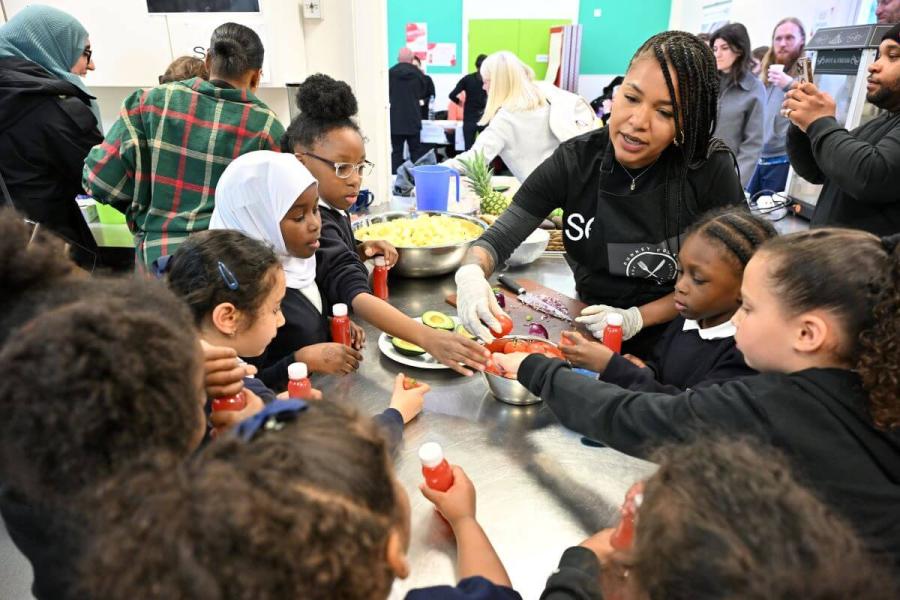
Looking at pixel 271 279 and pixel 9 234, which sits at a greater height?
pixel 9 234

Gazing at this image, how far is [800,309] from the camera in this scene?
100 cm

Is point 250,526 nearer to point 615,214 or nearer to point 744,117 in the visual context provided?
point 615,214

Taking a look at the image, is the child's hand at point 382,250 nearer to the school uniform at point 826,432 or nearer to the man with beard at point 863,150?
the school uniform at point 826,432

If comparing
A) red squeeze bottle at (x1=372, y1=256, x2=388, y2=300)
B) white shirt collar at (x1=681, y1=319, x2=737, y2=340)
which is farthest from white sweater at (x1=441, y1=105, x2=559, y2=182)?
white shirt collar at (x1=681, y1=319, x2=737, y2=340)

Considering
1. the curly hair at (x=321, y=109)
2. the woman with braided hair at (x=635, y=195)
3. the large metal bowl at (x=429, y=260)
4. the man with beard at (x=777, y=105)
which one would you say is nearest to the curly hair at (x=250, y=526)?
the woman with braided hair at (x=635, y=195)

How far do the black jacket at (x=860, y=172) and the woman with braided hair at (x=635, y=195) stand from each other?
1.87ft

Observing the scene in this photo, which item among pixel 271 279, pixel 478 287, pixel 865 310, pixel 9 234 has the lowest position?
pixel 478 287

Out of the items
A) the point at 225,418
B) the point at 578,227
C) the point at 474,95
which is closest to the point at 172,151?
the point at 225,418

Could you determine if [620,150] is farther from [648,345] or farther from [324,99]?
[324,99]

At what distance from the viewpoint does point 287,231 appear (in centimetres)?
157

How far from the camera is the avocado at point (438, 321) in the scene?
5.38ft

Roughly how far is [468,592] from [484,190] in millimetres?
2194

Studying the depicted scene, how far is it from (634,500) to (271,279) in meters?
1.00

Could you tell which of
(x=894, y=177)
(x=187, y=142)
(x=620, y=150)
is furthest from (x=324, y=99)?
(x=894, y=177)
